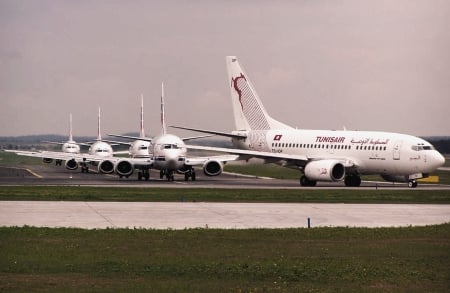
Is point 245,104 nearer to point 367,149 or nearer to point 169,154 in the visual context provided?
point 169,154

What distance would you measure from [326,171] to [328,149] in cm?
410

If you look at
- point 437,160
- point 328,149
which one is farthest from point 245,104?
point 437,160

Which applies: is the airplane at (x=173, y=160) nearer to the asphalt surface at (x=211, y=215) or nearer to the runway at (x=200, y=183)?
the runway at (x=200, y=183)

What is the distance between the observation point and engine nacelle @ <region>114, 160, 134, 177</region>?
79.5m

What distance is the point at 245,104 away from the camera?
262 ft

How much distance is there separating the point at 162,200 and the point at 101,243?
20754mm

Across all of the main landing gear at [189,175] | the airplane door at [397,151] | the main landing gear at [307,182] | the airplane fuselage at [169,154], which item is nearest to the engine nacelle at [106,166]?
the airplane fuselage at [169,154]

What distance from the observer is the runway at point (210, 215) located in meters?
34.3

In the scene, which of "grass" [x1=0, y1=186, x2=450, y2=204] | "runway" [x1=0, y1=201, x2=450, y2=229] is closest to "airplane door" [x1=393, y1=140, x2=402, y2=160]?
"grass" [x1=0, y1=186, x2=450, y2=204]

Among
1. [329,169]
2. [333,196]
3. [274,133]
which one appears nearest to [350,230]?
[333,196]

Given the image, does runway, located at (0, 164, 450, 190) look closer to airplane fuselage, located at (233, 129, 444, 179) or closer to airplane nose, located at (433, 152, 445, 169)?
airplane fuselage, located at (233, 129, 444, 179)

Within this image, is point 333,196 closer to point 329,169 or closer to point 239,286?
point 329,169

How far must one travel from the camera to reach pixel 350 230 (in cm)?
3175

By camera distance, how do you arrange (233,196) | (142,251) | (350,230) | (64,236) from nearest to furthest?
(142,251) → (64,236) → (350,230) → (233,196)
